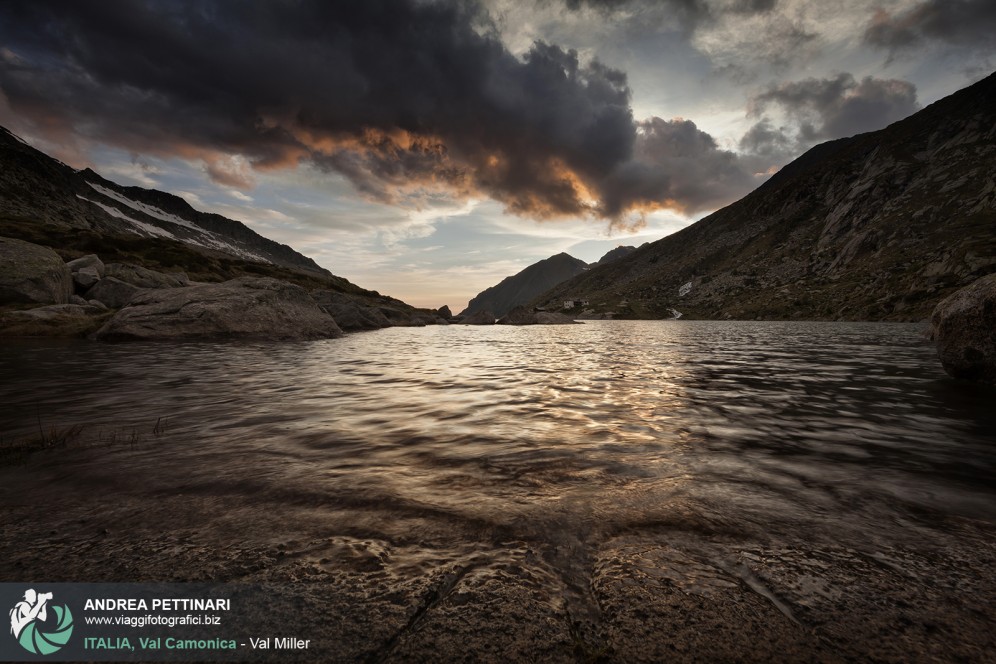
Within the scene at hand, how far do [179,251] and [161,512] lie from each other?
87616 millimetres

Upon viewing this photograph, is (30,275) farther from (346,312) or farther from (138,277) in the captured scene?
(346,312)

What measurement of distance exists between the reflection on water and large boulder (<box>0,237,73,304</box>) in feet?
60.7

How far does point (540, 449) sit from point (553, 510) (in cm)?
155

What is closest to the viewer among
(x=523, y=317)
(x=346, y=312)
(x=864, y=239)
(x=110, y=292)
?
Answer: (x=110, y=292)

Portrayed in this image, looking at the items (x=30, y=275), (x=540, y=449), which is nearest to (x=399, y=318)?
(x=30, y=275)

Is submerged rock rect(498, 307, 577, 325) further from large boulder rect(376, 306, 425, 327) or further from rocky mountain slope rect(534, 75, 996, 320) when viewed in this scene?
rocky mountain slope rect(534, 75, 996, 320)

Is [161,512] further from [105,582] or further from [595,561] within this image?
[595,561]

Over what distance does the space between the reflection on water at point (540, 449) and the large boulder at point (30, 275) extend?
18507 millimetres

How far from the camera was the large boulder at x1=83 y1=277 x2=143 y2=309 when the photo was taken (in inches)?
1067

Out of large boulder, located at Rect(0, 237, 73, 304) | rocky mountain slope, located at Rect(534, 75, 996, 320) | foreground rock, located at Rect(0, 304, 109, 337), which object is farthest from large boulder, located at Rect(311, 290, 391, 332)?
rocky mountain slope, located at Rect(534, 75, 996, 320)

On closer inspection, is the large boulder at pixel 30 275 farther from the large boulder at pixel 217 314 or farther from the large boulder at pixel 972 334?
the large boulder at pixel 972 334

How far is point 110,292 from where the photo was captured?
27.4m

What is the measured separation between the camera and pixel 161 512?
2.85 m

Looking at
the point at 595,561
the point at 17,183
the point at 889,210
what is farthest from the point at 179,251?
the point at 889,210
